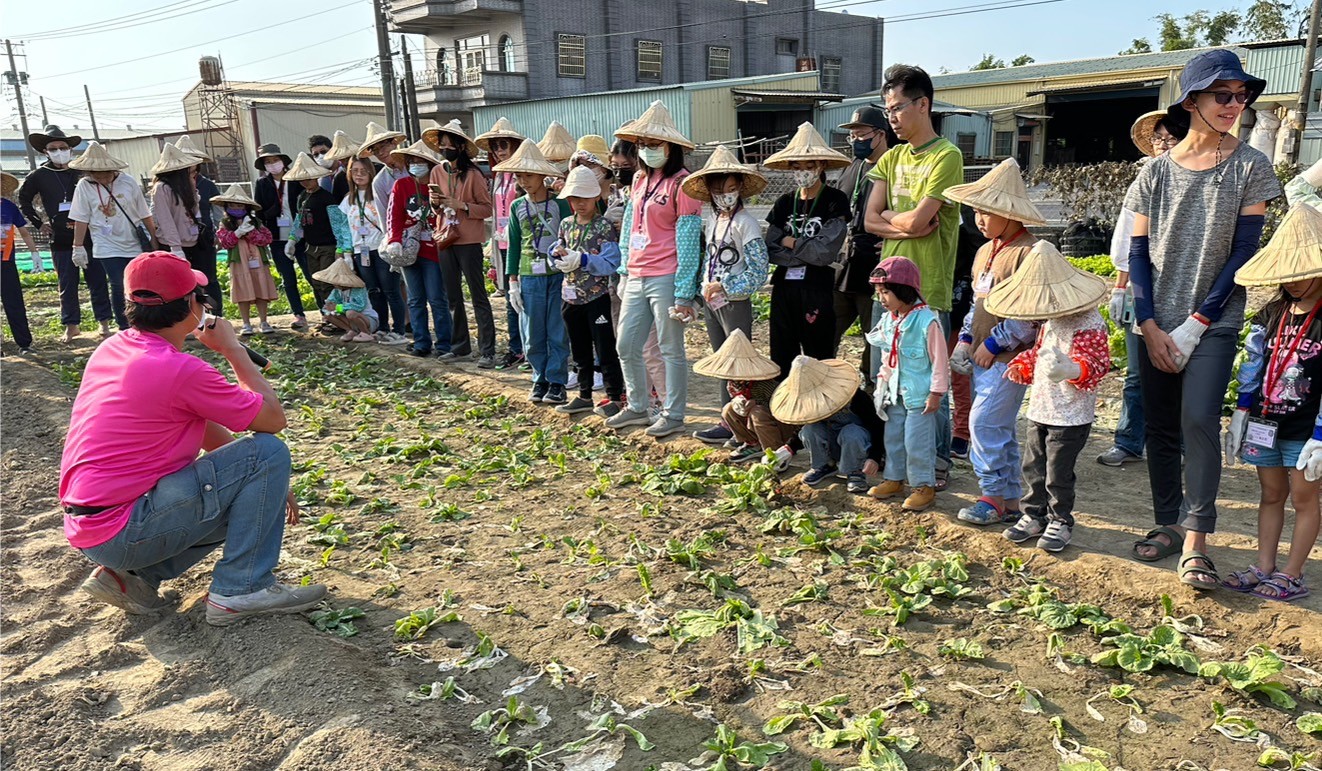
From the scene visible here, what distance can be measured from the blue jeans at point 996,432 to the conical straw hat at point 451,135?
5258mm

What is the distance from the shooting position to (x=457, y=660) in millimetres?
3789

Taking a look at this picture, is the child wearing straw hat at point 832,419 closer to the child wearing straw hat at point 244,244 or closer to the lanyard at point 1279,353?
the lanyard at point 1279,353

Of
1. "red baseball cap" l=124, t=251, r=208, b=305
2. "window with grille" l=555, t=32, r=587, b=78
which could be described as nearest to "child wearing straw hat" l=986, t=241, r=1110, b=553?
"red baseball cap" l=124, t=251, r=208, b=305

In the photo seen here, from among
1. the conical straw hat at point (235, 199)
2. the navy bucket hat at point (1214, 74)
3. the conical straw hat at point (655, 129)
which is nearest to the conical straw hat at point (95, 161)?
the conical straw hat at point (235, 199)

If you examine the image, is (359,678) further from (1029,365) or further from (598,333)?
(598,333)

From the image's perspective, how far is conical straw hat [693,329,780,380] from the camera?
214 inches

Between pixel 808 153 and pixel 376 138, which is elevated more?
pixel 376 138

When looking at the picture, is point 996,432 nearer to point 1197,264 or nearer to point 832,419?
point 832,419

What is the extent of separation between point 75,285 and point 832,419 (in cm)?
943

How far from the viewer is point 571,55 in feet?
115

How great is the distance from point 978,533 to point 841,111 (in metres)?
29.8

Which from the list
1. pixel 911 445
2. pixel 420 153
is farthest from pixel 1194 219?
pixel 420 153

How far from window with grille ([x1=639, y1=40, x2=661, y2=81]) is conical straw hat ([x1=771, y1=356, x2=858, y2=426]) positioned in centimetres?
3447

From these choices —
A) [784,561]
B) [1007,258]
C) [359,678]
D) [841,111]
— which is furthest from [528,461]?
[841,111]
